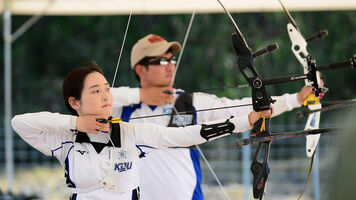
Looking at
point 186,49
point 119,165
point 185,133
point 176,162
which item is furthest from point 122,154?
point 186,49

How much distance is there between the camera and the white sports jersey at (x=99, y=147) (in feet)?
5.38

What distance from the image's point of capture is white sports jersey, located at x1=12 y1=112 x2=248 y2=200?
5.38ft

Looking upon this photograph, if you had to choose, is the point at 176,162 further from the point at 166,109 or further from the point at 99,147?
the point at 99,147

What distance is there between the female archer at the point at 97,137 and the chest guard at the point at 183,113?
0.55 metres

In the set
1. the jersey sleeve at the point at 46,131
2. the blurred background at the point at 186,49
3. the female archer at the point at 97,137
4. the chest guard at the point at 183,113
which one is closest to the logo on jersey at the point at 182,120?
the chest guard at the point at 183,113

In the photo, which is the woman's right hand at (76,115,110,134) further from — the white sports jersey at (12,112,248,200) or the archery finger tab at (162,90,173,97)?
the archery finger tab at (162,90,173,97)

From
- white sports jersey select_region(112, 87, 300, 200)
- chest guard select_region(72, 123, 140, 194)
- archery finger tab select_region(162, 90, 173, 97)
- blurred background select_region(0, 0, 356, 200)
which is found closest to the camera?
chest guard select_region(72, 123, 140, 194)

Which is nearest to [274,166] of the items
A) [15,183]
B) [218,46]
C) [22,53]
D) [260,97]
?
[15,183]

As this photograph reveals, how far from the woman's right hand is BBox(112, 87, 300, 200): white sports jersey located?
649 mm

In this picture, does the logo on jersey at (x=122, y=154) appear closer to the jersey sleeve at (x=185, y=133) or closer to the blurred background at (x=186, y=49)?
the jersey sleeve at (x=185, y=133)

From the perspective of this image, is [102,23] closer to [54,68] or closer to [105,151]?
[54,68]

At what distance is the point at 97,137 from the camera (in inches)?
66.4

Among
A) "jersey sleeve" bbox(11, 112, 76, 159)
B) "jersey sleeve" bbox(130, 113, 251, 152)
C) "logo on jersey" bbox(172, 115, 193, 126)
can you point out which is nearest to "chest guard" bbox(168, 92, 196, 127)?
"logo on jersey" bbox(172, 115, 193, 126)

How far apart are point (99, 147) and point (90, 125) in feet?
0.23
